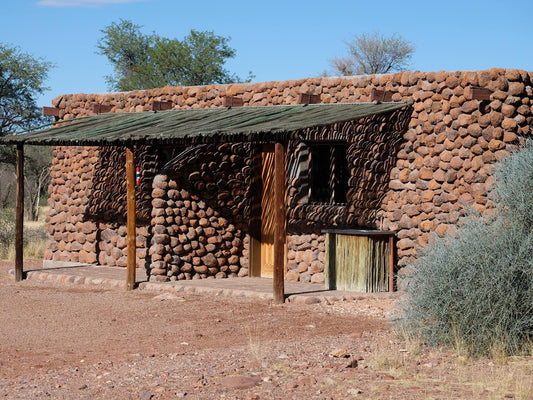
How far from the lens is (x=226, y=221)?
568 inches

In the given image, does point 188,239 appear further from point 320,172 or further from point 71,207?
point 71,207

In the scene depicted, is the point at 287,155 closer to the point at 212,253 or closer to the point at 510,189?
the point at 212,253

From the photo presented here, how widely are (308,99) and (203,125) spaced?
6.15ft

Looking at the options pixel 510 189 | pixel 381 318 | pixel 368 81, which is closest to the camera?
pixel 510 189

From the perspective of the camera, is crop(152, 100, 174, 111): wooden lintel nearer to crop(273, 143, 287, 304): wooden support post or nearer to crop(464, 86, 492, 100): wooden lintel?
crop(273, 143, 287, 304): wooden support post

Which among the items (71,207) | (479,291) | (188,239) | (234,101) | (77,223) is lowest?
(479,291)

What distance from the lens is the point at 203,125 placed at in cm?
1280

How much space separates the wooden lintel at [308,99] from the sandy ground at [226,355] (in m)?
3.36

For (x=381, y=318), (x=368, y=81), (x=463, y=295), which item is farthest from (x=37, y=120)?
(x=463, y=295)

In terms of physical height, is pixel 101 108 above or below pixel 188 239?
above

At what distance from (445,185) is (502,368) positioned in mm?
5313

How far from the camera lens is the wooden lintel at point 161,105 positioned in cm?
1533

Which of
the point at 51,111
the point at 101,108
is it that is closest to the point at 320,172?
the point at 101,108

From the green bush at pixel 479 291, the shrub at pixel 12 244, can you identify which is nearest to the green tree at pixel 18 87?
the shrub at pixel 12 244
